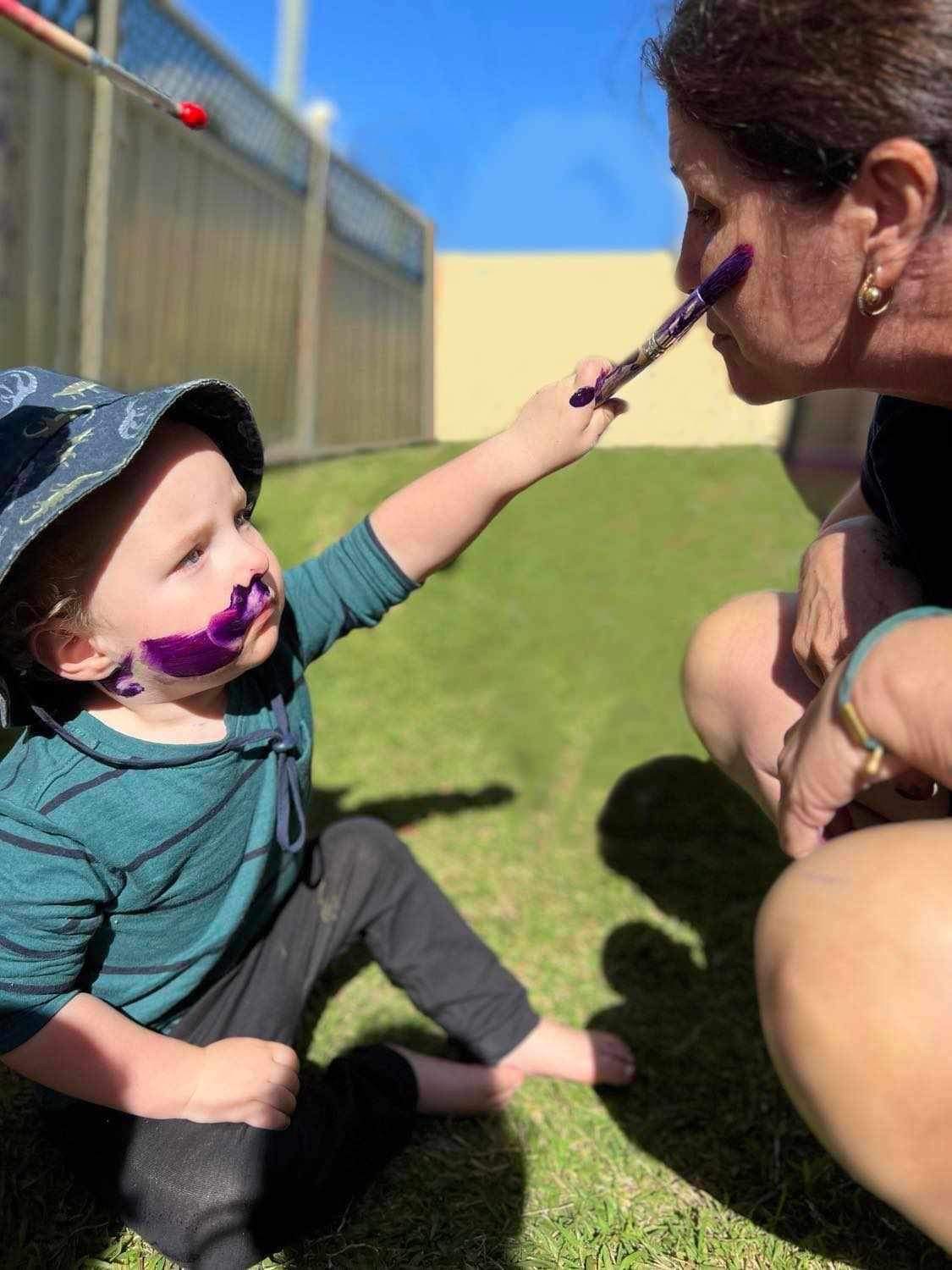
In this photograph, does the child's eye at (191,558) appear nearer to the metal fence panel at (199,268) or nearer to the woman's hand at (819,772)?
the woman's hand at (819,772)

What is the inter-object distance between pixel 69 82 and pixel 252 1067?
3899 mm

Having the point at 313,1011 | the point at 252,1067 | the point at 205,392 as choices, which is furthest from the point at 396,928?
the point at 205,392

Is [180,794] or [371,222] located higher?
[371,222]

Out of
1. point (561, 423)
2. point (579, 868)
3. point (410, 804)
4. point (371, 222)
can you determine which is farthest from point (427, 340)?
point (561, 423)

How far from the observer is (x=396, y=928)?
6.38ft

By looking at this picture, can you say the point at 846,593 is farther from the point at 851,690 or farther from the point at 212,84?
the point at 212,84

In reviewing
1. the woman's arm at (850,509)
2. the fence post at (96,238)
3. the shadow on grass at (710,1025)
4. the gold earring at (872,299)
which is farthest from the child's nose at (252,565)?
the fence post at (96,238)

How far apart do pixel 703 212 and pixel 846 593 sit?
1.85ft

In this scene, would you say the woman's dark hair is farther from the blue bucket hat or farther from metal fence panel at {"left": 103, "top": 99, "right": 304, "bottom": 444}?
metal fence panel at {"left": 103, "top": 99, "right": 304, "bottom": 444}

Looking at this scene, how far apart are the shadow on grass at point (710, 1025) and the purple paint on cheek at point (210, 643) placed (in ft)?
3.36

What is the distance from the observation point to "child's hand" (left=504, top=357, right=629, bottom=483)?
5.40 ft

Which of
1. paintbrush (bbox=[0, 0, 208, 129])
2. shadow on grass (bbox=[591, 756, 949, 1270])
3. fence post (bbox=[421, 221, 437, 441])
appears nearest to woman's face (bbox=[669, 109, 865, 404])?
paintbrush (bbox=[0, 0, 208, 129])

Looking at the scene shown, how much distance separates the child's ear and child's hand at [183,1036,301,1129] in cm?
55

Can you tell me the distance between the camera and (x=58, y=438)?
1375 millimetres
